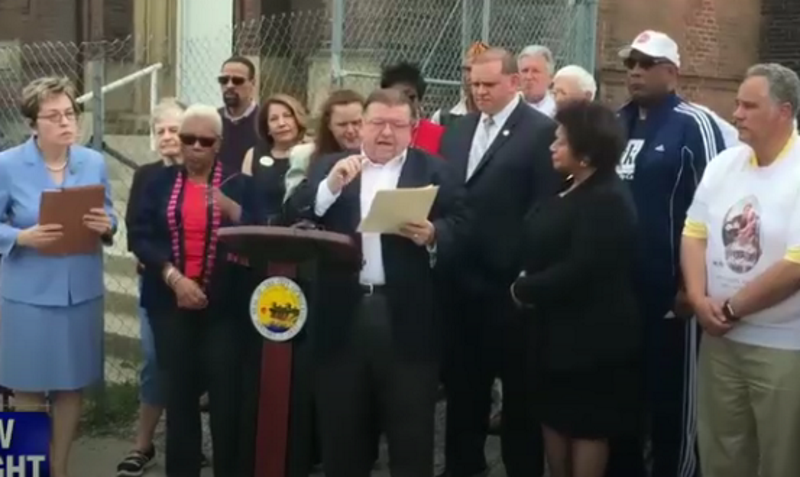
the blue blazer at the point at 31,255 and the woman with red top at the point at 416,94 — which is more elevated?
the woman with red top at the point at 416,94

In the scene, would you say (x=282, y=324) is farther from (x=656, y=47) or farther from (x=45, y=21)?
(x=45, y=21)

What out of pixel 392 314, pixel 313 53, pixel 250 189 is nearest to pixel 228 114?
pixel 250 189

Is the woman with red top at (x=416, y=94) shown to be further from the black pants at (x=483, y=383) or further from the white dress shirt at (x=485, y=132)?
the black pants at (x=483, y=383)

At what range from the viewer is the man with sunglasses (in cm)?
736

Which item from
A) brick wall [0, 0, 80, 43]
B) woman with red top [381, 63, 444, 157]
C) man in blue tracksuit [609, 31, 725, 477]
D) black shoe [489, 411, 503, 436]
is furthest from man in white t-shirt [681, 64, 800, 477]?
brick wall [0, 0, 80, 43]

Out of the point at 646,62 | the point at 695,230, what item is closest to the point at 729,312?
the point at 695,230

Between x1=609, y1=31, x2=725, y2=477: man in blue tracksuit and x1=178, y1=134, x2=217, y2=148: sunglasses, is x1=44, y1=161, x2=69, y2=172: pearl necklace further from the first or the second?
x1=609, y1=31, x2=725, y2=477: man in blue tracksuit

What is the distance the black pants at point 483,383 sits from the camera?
19.9 feet

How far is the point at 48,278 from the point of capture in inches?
236

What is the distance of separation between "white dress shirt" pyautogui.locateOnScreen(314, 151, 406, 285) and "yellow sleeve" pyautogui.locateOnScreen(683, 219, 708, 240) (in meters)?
1.24

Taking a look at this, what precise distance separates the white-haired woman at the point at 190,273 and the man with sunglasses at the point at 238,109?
135 cm

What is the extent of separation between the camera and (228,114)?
7586 mm

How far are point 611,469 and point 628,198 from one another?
1.33m

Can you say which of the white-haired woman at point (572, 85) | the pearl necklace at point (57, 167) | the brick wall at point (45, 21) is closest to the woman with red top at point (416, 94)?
the white-haired woman at point (572, 85)
